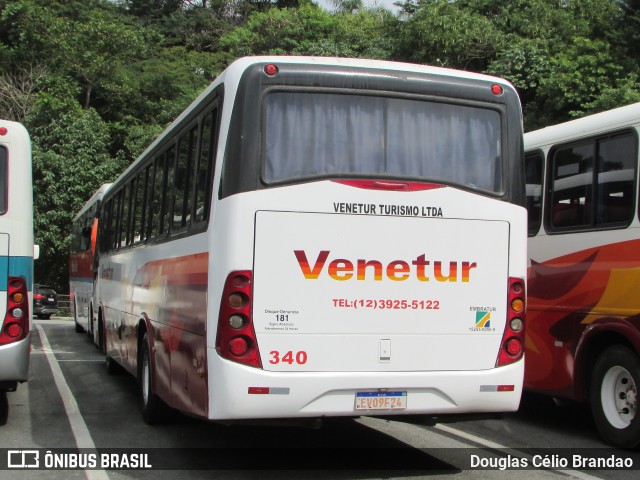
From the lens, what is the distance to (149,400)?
29.7 feet

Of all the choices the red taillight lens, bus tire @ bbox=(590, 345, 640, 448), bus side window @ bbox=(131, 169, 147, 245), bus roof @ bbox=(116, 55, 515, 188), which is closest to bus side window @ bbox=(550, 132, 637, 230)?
bus tire @ bbox=(590, 345, 640, 448)

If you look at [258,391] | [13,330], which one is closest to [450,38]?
[13,330]

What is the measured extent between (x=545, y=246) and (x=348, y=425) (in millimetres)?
3060

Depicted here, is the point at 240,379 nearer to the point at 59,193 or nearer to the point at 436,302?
the point at 436,302

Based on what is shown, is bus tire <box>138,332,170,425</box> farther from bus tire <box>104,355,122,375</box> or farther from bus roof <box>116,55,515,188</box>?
bus tire <box>104,355,122,375</box>

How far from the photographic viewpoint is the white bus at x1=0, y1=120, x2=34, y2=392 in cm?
825

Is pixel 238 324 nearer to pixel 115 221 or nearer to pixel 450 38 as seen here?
pixel 115 221

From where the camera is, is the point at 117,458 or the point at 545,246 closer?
the point at 117,458

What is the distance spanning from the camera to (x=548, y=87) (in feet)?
77.8

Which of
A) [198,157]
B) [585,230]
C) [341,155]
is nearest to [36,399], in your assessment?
[198,157]

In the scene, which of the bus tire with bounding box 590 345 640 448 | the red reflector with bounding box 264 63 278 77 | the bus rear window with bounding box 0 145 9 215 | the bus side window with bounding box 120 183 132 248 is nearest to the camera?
the red reflector with bounding box 264 63 278 77

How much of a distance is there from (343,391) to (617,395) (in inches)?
137

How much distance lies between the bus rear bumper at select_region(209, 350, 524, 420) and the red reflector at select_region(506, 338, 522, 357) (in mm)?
101

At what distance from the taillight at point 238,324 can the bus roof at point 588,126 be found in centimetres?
452
